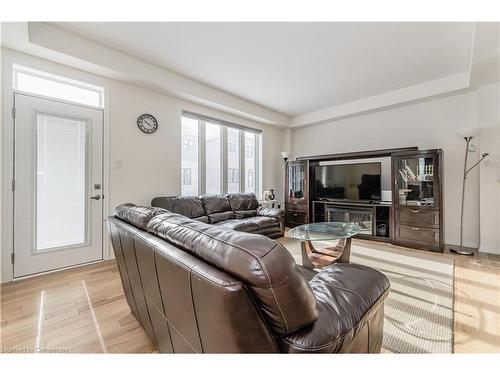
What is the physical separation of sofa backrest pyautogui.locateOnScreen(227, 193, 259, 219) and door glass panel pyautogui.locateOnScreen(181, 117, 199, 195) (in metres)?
0.72

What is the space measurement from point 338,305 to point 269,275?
45 centimetres

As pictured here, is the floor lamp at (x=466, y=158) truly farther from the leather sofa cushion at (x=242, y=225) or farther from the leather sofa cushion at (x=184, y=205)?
the leather sofa cushion at (x=184, y=205)

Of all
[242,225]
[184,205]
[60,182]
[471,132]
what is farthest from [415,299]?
[60,182]

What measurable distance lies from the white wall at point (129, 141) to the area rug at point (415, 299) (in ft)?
7.91

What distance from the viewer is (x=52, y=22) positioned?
2.31m

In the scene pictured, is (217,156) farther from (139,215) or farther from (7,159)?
(139,215)

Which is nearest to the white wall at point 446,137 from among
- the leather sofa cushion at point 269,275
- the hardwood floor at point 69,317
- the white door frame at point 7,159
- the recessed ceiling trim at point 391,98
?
the recessed ceiling trim at point 391,98

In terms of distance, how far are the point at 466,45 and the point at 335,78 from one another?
1.47 m

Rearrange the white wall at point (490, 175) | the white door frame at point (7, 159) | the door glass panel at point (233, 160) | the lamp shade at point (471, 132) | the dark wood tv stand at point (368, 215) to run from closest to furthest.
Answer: the white door frame at point (7, 159) → the lamp shade at point (471, 132) → the white wall at point (490, 175) → the dark wood tv stand at point (368, 215) → the door glass panel at point (233, 160)

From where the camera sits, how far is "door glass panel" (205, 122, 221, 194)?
447cm

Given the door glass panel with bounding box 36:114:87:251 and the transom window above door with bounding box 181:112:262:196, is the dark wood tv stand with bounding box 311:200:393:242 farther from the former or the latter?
the door glass panel with bounding box 36:114:87:251

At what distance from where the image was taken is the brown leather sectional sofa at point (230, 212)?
3439 mm

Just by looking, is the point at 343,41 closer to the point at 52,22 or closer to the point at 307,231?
the point at 307,231

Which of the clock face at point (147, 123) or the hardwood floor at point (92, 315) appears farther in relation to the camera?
the clock face at point (147, 123)
